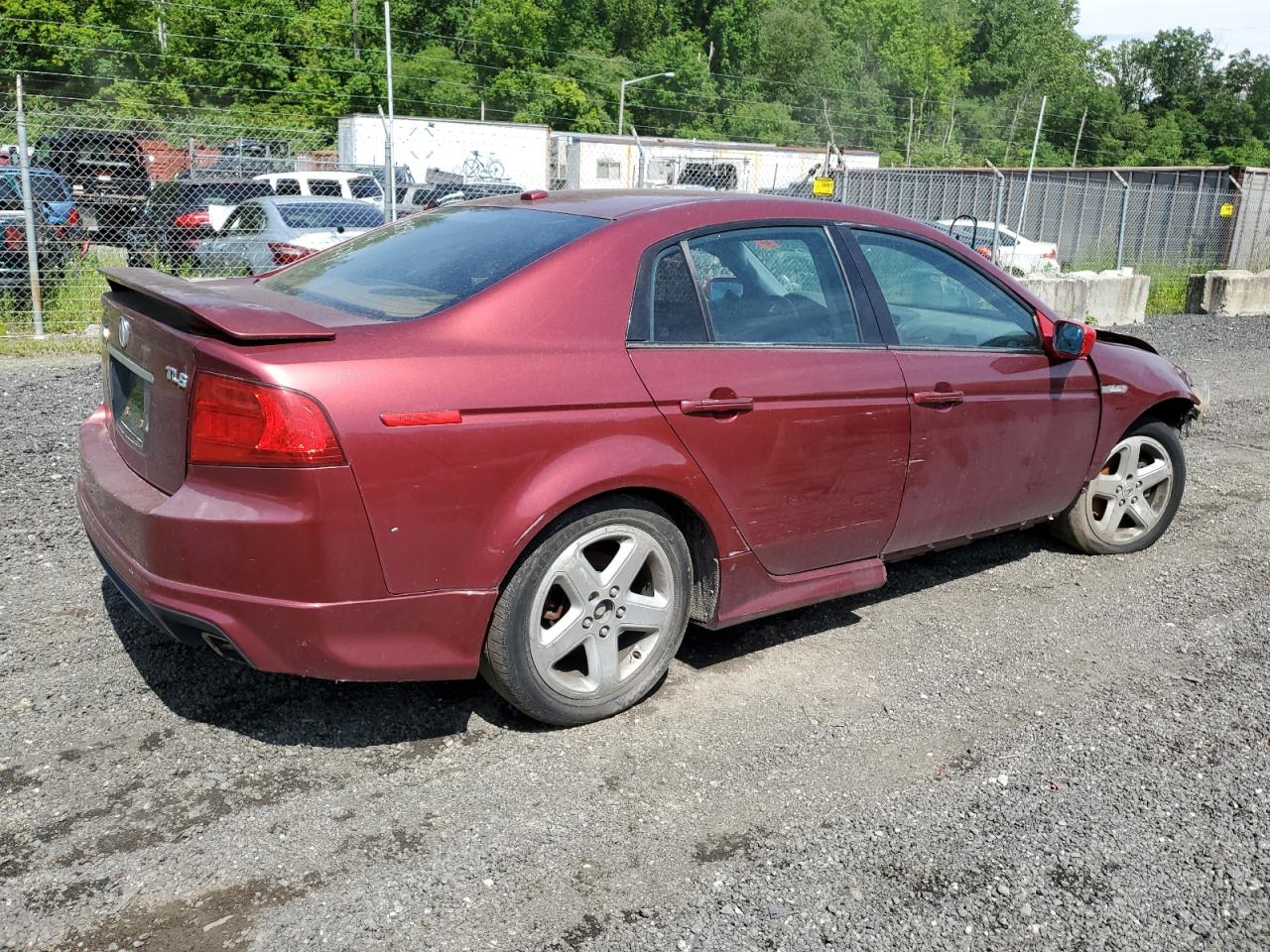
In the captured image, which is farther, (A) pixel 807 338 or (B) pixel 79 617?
(B) pixel 79 617

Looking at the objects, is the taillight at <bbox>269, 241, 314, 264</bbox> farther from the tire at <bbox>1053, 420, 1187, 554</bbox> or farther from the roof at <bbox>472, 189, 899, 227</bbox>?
the tire at <bbox>1053, 420, 1187, 554</bbox>

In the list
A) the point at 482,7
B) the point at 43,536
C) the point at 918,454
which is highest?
the point at 482,7

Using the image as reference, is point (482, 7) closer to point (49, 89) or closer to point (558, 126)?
point (558, 126)

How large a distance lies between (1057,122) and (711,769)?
98014 millimetres

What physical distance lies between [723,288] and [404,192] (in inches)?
822

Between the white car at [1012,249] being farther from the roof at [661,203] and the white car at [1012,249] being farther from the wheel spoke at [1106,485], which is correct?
the roof at [661,203]

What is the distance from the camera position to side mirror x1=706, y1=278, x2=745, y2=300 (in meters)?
3.78

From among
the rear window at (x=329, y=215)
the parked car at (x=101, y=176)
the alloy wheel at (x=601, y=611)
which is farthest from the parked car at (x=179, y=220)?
the alloy wheel at (x=601, y=611)

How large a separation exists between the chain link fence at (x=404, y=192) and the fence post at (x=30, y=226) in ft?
0.23

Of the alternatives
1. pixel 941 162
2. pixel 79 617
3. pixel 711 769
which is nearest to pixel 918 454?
pixel 711 769

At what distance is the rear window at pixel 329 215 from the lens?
44.7 feet

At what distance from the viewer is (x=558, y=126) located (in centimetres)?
6047

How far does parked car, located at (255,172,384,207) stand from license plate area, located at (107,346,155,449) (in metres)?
14.5

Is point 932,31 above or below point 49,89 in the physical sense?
above
